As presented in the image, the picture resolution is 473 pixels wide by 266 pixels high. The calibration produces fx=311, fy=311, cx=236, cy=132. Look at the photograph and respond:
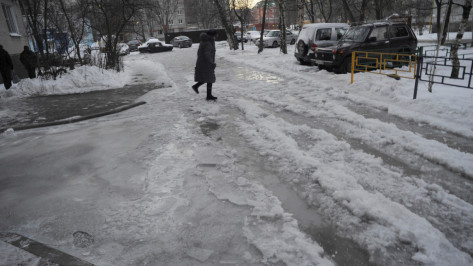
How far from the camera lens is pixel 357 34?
11500 millimetres

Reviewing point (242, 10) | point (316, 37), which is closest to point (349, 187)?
point (316, 37)

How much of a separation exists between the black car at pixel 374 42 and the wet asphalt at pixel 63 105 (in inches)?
260

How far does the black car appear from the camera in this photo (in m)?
11.1

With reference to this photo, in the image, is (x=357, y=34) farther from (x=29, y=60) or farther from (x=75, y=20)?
(x=75, y=20)

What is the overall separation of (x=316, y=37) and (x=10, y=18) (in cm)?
1516

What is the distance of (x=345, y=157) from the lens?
422cm

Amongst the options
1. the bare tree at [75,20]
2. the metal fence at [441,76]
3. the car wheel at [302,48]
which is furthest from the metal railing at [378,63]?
the bare tree at [75,20]

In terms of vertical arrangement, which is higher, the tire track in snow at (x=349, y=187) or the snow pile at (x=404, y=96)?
the snow pile at (x=404, y=96)

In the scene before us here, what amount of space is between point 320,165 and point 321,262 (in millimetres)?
1726

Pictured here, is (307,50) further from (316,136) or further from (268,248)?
(268,248)

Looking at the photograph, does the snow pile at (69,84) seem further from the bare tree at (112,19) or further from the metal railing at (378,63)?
the metal railing at (378,63)

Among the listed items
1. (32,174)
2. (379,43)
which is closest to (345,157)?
(32,174)

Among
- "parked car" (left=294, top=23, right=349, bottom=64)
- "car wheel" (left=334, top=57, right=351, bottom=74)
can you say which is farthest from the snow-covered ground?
"parked car" (left=294, top=23, right=349, bottom=64)

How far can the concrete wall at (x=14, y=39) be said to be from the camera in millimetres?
14047
